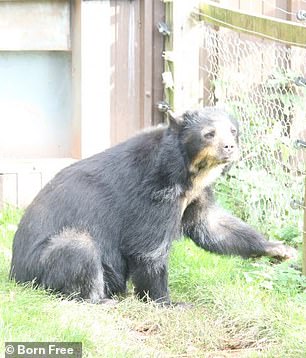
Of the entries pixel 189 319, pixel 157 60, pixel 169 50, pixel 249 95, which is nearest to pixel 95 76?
pixel 157 60

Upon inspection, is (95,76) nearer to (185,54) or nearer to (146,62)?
(146,62)

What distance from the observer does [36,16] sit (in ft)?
32.1

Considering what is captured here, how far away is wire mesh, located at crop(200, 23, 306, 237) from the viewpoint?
914cm

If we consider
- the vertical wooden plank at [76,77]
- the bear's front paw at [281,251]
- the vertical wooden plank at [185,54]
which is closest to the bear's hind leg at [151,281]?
the bear's front paw at [281,251]

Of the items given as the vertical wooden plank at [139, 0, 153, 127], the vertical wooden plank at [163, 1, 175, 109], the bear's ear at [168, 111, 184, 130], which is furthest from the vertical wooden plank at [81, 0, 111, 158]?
the bear's ear at [168, 111, 184, 130]

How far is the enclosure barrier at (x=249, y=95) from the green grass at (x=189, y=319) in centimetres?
126

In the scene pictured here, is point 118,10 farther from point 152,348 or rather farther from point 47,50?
point 152,348

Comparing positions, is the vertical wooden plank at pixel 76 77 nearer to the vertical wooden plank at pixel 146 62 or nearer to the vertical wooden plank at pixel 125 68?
the vertical wooden plank at pixel 125 68

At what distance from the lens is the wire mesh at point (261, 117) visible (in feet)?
30.0

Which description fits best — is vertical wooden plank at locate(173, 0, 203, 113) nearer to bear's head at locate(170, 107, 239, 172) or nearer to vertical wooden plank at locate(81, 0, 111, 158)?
vertical wooden plank at locate(81, 0, 111, 158)

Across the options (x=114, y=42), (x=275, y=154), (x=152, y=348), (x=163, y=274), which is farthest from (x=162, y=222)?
(x=114, y=42)

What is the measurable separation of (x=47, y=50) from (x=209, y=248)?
3.17m

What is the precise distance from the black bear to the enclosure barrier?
1.68 meters

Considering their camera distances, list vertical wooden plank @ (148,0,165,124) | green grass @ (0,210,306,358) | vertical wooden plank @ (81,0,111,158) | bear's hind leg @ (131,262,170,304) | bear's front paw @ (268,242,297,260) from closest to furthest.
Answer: green grass @ (0,210,306,358) → bear's hind leg @ (131,262,170,304) → bear's front paw @ (268,242,297,260) → vertical wooden plank @ (81,0,111,158) → vertical wooden plank @ (148,0,165,124)
